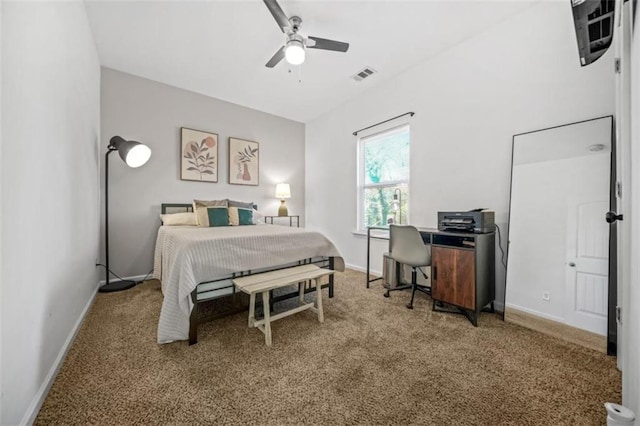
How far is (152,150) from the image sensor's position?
350cm

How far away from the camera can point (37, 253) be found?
123 centimetres

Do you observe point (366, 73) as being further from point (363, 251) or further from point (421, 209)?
point (363, 251)

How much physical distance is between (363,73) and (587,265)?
3.10 metres

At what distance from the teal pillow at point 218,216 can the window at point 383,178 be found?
2067 millimetres

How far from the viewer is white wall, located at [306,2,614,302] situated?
2051 millimetres

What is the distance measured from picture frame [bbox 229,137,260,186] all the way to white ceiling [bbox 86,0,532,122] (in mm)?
903

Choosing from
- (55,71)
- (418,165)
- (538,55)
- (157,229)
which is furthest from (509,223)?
(157,229)

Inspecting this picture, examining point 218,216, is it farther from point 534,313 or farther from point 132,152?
point 534,313

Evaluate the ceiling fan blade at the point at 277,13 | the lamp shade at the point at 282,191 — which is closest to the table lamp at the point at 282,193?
the lamp shade at the point at 282,191

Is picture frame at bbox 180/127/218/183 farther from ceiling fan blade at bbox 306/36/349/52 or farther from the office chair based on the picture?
the office chair

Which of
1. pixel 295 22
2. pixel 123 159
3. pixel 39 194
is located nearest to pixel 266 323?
pixel 39 194

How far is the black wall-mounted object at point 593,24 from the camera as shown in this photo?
1088 millimetres

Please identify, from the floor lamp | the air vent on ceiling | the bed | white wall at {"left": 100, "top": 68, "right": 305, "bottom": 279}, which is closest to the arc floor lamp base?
the floor lamp

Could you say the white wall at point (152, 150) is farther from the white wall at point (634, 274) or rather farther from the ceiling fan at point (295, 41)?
the white wall at point (634, 274)
